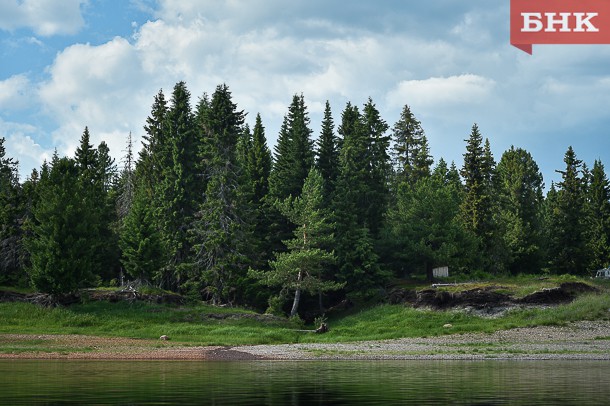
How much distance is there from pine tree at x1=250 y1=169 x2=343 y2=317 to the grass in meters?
4.95

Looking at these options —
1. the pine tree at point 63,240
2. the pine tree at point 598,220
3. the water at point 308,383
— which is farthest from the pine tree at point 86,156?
the pine tree at point 598,220

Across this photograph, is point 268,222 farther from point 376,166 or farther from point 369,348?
point 369,348

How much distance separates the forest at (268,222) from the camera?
211 ft

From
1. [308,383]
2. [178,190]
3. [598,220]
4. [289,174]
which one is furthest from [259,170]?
[308,383]

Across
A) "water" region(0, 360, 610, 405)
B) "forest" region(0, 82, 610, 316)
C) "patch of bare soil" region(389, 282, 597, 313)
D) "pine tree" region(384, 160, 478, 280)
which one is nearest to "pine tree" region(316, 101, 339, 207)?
"forest" region(0, 82, 610, 316)

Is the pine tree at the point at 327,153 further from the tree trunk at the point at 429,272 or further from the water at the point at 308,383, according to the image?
the water at the point at 308,383

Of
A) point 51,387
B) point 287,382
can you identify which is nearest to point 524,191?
point 287,382

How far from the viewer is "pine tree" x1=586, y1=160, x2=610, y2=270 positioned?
8575cm

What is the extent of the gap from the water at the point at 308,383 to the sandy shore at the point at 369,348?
481 cm

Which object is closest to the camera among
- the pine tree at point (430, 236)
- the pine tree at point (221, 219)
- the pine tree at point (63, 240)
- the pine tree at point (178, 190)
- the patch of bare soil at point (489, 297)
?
the pine tree at point (63, 240)

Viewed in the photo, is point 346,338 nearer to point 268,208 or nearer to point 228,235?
point 228,235

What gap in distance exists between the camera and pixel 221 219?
69.8 m

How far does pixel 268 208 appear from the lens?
7638 centimetres

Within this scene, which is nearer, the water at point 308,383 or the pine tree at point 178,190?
the water at point 308,383
